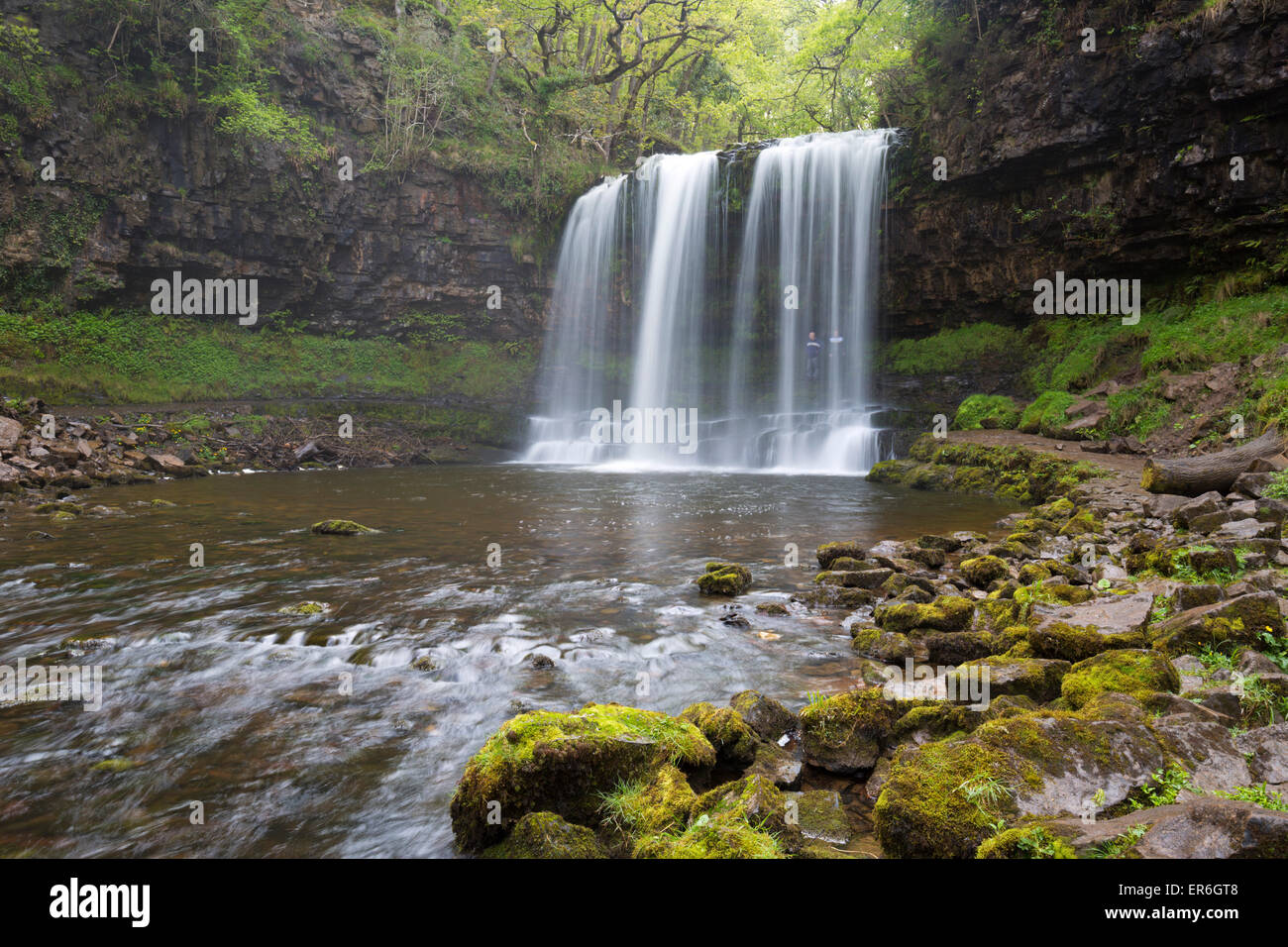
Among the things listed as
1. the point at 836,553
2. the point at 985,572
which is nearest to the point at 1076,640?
the point at 985,572

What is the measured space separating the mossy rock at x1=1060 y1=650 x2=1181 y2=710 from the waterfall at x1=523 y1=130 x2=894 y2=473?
15883 mm

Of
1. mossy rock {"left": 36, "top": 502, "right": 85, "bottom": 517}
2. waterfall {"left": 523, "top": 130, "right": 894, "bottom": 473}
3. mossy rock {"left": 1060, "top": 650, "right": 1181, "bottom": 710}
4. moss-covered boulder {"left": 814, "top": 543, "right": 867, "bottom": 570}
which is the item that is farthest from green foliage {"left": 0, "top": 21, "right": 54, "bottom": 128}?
mossy rock {"left": 1060, "top": 650, "right": 1181, "bottom": 710}

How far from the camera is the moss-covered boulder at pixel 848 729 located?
3.34 m

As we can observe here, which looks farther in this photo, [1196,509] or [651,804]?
[1196,509]

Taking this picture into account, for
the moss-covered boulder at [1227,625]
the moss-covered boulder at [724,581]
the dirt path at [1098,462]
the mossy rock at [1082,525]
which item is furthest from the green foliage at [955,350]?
the moss-covered boulder at [1227,625]

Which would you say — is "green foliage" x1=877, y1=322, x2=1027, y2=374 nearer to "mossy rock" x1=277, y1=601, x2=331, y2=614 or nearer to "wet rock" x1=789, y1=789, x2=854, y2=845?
"mossy rock" x1=277, y1=601, x2=331, y2=614

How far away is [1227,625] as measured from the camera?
140 inches

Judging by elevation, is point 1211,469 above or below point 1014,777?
above

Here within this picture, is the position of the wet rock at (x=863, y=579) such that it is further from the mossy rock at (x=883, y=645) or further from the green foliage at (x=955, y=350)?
the green foliage at (x=955, y=350)

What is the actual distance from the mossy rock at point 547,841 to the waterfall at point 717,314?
1746 centimetres

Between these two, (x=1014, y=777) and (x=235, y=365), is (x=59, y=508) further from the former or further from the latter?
(x=235, y=365)

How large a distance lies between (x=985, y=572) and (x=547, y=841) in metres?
5.37

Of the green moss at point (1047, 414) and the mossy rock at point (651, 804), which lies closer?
the mossy rock at point (651, 804)
